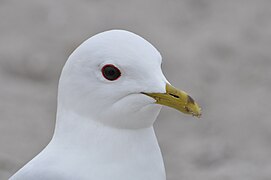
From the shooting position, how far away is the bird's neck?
3676 millimetres

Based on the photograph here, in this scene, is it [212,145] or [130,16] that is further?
[130,16]

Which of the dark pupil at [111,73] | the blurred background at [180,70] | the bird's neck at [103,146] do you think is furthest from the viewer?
the blurred background at [180,70]

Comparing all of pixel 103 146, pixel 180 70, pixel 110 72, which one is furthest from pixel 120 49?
pixel 180 70

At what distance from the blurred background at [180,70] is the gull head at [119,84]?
238 centimetres

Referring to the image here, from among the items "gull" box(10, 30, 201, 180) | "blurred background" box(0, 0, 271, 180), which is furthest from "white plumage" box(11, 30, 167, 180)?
"blurred background" box(0, 0, 271, 180)

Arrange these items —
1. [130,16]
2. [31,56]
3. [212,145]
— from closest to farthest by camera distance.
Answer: [212,145], [31,56], [130,16]

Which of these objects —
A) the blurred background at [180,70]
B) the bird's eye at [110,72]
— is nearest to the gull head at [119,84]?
the bird's eye at [110,72]

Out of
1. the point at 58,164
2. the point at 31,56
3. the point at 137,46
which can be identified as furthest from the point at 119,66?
the point at 31,56

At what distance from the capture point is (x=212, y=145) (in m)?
6.82

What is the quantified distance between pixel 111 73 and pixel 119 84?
58 millimetres

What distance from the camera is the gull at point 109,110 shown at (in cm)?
358

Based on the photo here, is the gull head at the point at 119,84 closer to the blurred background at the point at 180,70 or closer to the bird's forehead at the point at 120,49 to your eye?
the bird's forehead at the point at 120,49

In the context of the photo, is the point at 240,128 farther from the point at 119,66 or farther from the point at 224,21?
the point at 119,66

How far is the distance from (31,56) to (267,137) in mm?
2213
